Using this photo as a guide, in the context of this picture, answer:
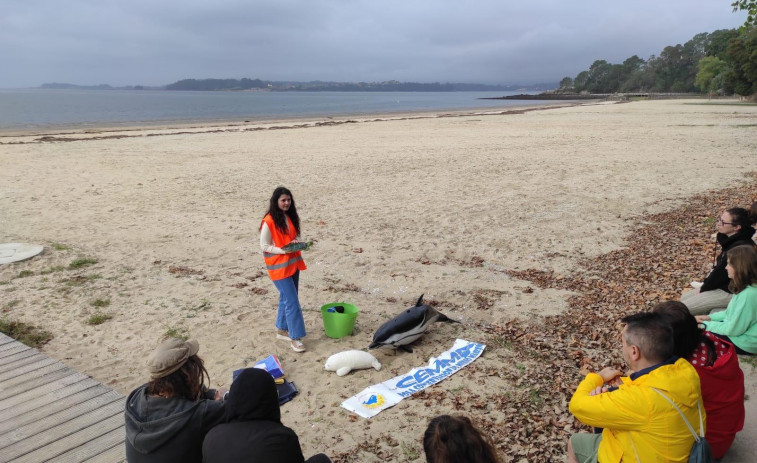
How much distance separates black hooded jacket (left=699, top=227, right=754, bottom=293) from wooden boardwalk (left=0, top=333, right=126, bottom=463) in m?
5.80

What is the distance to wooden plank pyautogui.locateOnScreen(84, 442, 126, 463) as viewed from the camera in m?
3.43

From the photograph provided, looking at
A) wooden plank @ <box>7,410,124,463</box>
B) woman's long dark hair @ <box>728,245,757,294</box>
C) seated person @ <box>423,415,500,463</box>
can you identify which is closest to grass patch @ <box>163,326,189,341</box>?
wooden plank @ <box>7,410,124,463</box>

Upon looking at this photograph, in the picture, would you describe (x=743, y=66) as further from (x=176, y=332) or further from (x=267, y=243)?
(x=176, y=332)

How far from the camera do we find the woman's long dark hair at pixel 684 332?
2958 mm

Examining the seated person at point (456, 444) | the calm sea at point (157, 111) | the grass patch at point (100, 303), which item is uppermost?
the calm sea at point (157, 111)

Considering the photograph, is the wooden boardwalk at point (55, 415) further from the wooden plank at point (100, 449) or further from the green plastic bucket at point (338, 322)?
the green plastic bucket at point (338, 322)

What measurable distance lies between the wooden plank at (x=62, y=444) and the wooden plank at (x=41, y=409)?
298mm

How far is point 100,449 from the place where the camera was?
11.6 feet

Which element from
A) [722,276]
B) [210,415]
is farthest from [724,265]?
[210,415]

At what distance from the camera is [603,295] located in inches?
259

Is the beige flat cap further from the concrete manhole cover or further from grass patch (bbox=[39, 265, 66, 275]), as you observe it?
the concrete manhole cover

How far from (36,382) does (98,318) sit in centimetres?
214

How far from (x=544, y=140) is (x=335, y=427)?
847 inches

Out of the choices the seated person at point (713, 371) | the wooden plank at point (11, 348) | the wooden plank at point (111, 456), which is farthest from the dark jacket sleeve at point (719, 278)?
the wooden plank at point (11, 348)
